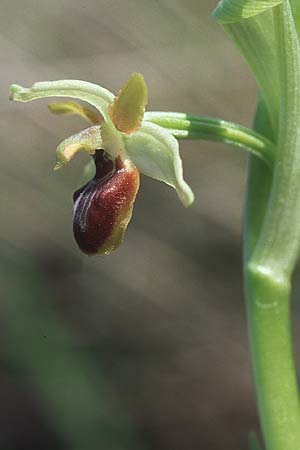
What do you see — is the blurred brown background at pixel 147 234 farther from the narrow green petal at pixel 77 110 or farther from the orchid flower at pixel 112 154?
the orchid flower at pixel 112 154

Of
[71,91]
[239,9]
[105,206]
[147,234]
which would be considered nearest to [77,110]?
[71,91]

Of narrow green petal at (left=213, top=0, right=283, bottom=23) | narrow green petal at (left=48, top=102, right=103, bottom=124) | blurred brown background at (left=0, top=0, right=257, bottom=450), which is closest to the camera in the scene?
narrow green petal at (left=213, top=0, right=283, bottom=23)

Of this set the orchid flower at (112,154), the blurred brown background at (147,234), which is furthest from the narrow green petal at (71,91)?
the blurred brown background at (147,234)

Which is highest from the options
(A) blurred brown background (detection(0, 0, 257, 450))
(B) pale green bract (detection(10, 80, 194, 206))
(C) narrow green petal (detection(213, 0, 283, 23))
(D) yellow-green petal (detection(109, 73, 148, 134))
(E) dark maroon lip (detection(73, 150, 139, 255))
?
(C) narrow green petal (detection(213, 0, 283, 23))

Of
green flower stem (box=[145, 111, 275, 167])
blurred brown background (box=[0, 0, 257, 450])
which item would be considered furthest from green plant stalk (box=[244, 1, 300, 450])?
blurred brown background (box=[0, 0, 257, 450])

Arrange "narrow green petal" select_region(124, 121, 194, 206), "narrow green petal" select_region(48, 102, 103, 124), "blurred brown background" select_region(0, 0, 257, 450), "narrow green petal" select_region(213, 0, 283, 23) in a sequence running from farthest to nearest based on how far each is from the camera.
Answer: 1. "blurred brown background" select_region(0, 0, 257, 450)
2. "narrow green petal" select_region(48, 102, 103, 124)
3. "narrow green petal" select_region(124, 121, 194, 206)
4. "narrow green petal" select_region(213, 0, 283, 23)

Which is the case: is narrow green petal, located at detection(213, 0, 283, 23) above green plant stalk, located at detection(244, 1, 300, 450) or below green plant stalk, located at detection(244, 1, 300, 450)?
above

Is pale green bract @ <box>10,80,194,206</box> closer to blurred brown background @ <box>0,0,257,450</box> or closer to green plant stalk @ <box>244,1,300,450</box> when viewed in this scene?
green plant stalk @ <box>244,1,300,450</box>

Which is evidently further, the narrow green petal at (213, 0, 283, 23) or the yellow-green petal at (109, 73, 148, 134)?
the yellow-green petal at (109, 73, 148, 134)

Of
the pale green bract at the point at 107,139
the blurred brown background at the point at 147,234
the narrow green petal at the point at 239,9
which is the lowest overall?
the blurred brown background at the point at 147,234
